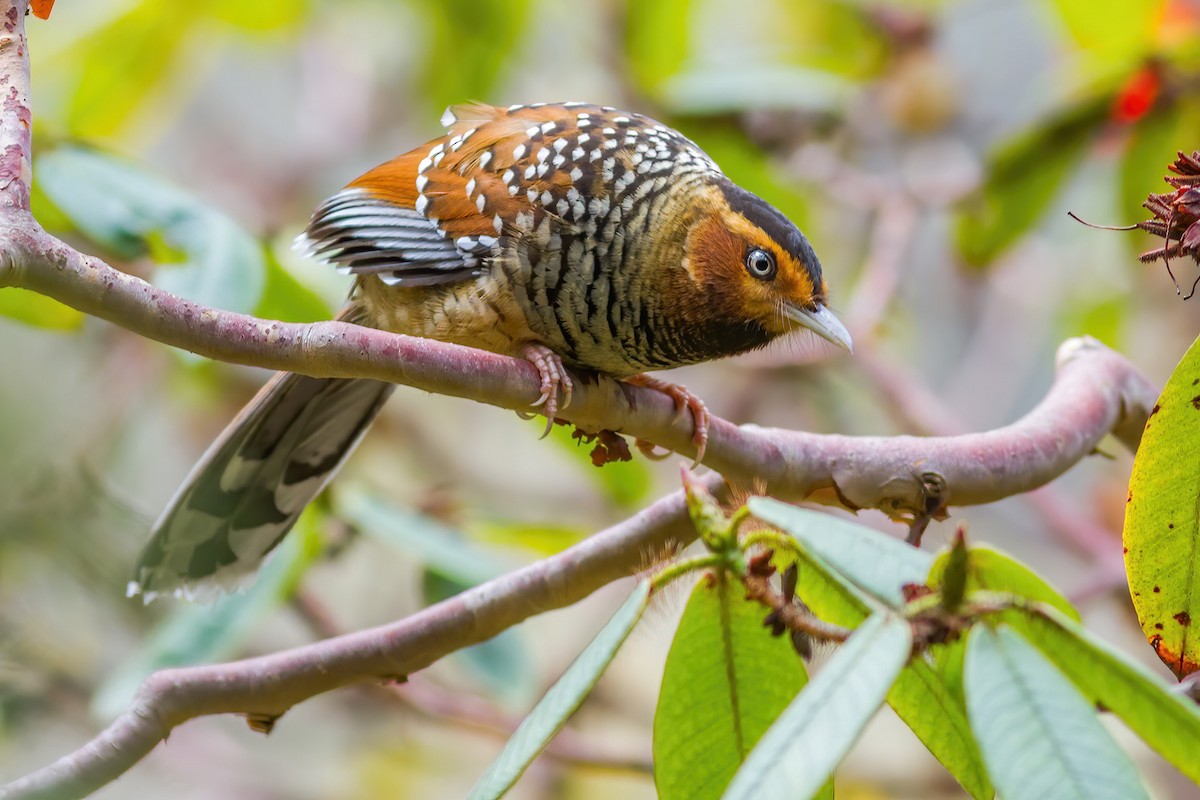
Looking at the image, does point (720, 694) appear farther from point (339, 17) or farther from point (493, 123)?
point (339, 17)

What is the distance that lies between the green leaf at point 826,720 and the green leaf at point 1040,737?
0.24ft

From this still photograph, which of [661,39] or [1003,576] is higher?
[661,39]

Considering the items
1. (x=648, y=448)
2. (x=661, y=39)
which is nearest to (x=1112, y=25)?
(x=661, y=39)

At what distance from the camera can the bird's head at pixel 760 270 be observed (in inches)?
83.6

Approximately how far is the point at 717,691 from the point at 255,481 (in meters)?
1.48

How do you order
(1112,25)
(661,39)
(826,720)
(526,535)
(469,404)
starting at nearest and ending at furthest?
(826,720) < (526,535) < (1112,25) < (661,39) < (469,404)

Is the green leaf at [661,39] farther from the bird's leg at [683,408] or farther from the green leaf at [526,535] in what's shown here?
the bird's leg at [683,408]

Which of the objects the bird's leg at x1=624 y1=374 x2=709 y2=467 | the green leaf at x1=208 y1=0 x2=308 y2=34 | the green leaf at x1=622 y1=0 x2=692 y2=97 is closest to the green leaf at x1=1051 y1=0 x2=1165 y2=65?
the green leaf at x1=622 y1=0 x2=692 y2=97

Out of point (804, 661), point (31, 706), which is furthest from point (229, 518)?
point (804, 661)

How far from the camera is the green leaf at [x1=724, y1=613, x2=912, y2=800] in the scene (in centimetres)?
83

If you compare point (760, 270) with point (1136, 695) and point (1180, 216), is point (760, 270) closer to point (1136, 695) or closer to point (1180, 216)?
point (1180, 216)

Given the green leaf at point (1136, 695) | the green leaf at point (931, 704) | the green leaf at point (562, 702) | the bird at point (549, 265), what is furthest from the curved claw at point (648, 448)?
the green leaf at point (1136, 695)

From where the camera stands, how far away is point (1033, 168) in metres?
3.38

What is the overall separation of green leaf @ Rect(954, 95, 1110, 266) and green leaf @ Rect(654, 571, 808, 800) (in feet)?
8.29
